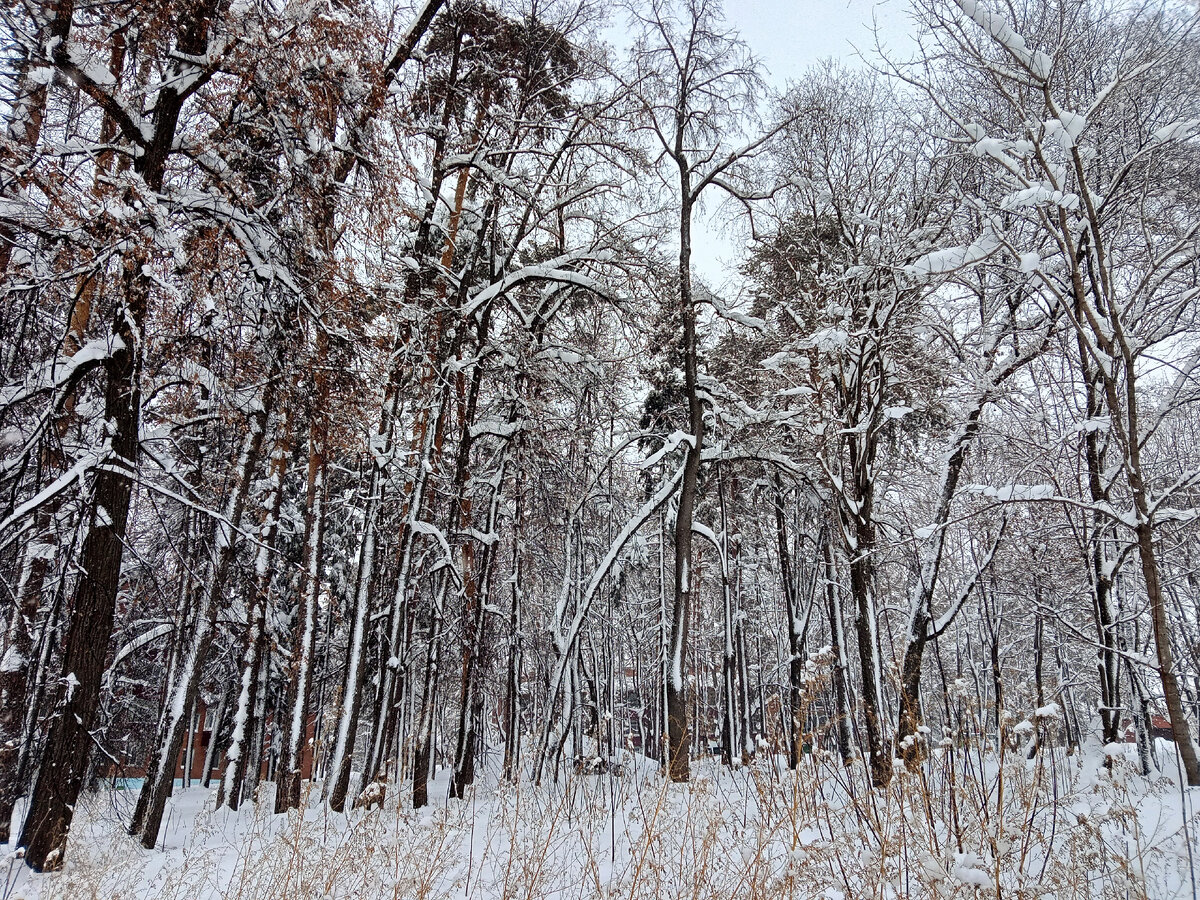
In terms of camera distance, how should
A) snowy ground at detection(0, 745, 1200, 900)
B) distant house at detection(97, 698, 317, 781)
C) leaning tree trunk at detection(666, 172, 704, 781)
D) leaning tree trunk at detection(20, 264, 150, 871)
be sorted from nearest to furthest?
1. snowy ground at detection(0, 745, 1200, 900)
2. leaning tree trunk at detection(20, 264, 150, 871)
3. distant house at detection(97, 698, 317, 781)
4. leaning tree trunk at detection(666, 172, 704, 781)

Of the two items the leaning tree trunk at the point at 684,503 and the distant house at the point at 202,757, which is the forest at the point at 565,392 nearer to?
the leaning tree trunk at the point at 684,503

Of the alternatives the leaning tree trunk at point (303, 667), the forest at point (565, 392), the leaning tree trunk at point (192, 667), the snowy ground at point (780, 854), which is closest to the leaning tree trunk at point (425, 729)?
the forest at point (565, 392)

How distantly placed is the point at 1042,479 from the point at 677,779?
26.3 feet

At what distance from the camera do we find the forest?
4.19 meters

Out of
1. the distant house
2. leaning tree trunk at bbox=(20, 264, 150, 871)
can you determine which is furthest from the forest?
the distant house

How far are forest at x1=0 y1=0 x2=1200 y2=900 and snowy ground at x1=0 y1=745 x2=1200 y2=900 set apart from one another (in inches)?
2.2

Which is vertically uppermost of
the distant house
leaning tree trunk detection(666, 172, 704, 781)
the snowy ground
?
leaning tree trunk detection(666, 172, 704, 781)

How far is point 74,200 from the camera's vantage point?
4.12m

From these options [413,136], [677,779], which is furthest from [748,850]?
[413,136]

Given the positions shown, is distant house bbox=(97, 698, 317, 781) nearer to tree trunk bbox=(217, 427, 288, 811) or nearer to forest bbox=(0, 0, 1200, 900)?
forest bbox=(0, 0, 1200, 900)

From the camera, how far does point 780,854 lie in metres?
3.90

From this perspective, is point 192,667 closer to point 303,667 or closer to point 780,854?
point 303,667

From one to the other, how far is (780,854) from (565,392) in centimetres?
830

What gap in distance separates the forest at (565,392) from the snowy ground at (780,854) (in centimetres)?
6
